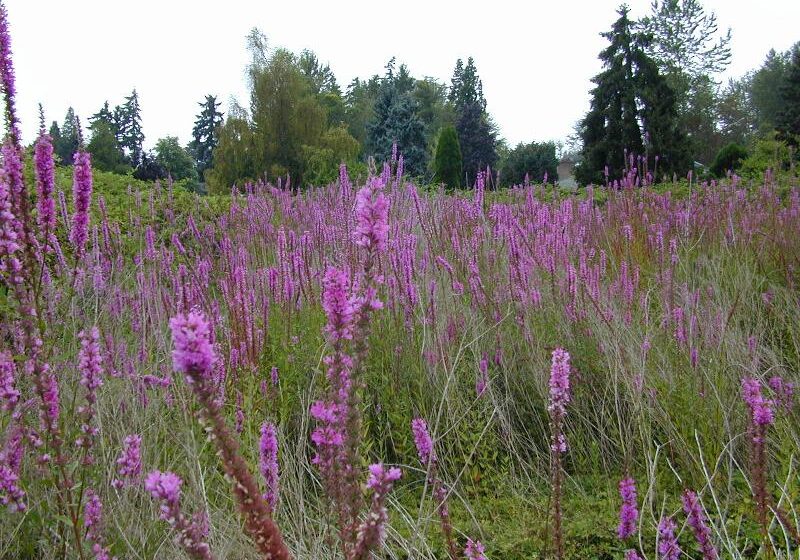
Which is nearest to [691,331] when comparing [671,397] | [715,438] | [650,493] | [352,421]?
[671,397]

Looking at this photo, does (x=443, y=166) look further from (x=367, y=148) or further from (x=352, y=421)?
(x=352, y=421)

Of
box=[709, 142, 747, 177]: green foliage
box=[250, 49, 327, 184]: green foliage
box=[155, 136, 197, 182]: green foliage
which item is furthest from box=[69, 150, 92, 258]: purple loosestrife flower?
box=[155, 136, 197, 182]: green foliage

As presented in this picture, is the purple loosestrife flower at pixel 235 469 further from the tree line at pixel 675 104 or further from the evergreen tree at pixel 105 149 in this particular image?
the evergreen tree at pixel 105 149

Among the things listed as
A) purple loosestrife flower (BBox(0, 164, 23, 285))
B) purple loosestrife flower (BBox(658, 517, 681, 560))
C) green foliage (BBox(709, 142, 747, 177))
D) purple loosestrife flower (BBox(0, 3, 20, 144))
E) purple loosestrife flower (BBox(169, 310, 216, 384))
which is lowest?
purple loosestrife flower (BBox(658, 517, 681, 560))

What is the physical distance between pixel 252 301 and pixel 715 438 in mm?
2183

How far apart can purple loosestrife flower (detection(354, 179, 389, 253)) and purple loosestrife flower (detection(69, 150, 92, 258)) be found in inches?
40.0

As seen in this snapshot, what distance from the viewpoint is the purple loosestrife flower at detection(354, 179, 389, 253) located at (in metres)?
0.98

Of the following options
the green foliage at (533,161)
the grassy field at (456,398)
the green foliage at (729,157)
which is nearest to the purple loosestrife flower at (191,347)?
the grassy field at (456,398)

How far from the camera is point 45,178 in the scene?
1.63 m

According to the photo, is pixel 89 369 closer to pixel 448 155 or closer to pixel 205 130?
pixel 448 155

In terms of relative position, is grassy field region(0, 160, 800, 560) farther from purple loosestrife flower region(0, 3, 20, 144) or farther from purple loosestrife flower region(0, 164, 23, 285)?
purple loosestrife flower region(0, 3, 20, 144)

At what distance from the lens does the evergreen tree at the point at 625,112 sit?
27.1 meters

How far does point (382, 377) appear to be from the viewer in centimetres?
314

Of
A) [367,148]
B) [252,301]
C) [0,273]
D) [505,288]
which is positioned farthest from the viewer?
[367,148]
